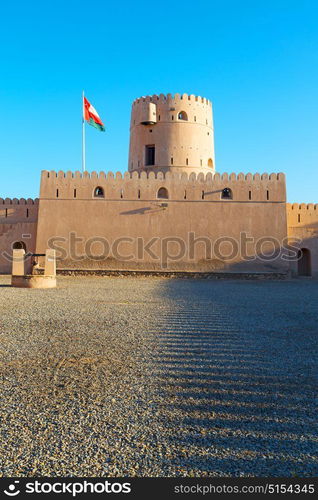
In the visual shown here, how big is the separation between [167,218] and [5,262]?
8.06 meters

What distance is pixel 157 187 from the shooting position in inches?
768

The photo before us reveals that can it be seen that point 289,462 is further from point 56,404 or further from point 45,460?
point 56,404

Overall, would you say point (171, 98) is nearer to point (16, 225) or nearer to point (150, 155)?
point (150, 155)

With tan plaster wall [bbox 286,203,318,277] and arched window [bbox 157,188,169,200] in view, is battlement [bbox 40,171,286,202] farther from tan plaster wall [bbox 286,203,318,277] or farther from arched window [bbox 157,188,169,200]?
tan plaster wall [bbox 286,203,318,277]

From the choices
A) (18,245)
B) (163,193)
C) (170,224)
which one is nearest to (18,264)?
(170,224)

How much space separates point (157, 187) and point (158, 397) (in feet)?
54.3

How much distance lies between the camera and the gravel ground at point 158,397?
2.43m

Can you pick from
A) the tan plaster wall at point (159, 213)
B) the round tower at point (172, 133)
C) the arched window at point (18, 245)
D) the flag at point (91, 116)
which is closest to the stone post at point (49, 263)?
the tan plaster wall at point (159, 213)

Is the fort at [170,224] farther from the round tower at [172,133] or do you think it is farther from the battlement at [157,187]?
the round tower at [172,133]

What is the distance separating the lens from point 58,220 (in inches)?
762

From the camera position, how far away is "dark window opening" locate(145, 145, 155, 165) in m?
23.8

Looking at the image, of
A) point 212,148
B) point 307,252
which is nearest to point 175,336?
point 307,252

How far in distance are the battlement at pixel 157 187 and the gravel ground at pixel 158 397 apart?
41.8 feet

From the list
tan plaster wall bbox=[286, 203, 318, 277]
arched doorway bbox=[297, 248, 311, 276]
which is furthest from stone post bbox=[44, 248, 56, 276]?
arched doorway bbox=[297, 248, 311, 276]
